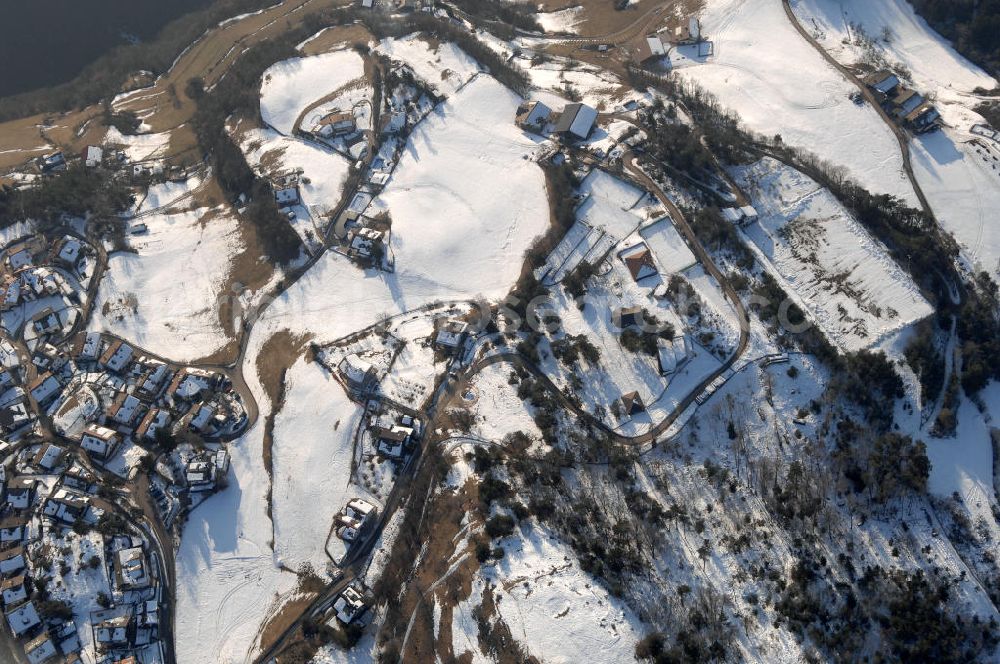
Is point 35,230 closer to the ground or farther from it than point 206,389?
farther from it

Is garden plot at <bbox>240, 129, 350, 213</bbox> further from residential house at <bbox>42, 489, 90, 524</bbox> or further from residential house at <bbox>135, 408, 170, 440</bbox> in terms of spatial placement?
residential house at <bbox>42, 489, 90, 524</bbox>

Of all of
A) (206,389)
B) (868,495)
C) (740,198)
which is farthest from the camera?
(740,198)

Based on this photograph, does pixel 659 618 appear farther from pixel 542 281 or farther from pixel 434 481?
pixel 542 281

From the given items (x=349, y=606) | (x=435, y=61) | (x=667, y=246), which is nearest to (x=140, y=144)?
(x=435, y=61)

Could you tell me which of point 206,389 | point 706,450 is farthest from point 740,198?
point 206,389

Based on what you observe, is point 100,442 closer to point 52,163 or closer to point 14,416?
point 14,416

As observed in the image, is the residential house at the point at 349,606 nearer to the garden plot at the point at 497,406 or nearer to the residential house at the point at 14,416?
the garden plot at the point at 497,406

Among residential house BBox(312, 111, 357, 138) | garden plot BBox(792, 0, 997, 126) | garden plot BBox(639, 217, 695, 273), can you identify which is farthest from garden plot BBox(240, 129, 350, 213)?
garden plot BBox(792, 0, 997, 126)
